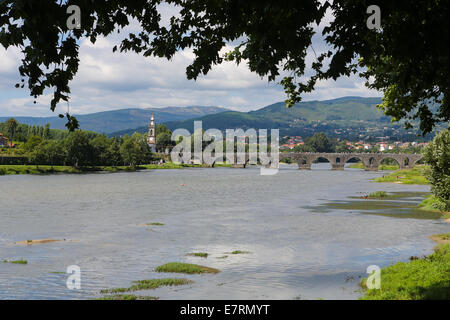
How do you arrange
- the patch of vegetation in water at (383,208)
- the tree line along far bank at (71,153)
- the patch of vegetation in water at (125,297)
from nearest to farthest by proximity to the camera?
the patch of vegetation in water at (125,297) → the patch of vegetation in water at (383,208) → the tree line along far bank at (71,153)

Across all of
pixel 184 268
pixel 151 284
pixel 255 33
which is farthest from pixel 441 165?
pixel 255 33

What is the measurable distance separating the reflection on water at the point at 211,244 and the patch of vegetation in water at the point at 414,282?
176 cm

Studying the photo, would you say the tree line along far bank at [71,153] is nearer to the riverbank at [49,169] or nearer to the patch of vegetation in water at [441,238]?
the riverbank at [49,169]

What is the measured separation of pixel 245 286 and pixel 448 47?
1661cm

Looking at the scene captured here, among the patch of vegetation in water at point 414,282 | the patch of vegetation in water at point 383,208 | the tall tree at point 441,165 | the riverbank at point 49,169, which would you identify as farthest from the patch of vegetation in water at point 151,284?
the riverbank at point 49,169

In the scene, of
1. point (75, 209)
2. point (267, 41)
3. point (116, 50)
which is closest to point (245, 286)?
point (116, 50)

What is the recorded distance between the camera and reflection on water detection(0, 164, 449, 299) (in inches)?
894

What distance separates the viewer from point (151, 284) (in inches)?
885

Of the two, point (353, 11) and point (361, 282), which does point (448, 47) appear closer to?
point (353, 11)

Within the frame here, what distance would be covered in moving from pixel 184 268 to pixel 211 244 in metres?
8.57

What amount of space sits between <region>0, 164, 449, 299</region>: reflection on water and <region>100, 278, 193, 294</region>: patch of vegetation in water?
58 cm

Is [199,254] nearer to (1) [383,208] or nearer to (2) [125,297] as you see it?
(2) [125,297]

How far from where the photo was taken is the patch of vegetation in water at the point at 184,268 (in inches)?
1000

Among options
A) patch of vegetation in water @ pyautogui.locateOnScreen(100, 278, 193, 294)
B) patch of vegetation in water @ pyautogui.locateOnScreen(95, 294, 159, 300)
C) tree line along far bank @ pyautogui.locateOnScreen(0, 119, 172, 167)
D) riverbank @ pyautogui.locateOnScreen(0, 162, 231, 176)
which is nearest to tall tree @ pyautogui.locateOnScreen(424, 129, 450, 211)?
patch of vegetation in water @ pyautogui.locateOnScreen(100, 278, 193, 294)
